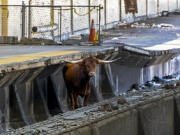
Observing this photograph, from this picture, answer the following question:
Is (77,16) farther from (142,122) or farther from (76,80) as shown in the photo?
(142,122)

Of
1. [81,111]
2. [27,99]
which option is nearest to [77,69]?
[27,99]

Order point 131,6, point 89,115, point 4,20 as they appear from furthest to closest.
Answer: point 131,6 → point 4,20 → point 89,115

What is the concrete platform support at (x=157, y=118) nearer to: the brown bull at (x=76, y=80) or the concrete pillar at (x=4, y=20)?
the brown bull at (x=76, y=80)

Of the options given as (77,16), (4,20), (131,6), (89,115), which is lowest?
(89,115)

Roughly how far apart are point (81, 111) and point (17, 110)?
544cm

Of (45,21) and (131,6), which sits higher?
(131,6)

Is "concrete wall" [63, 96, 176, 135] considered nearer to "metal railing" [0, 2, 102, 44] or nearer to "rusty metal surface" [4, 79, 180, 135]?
"rusty metal surface" [4, 79, 180, 135]

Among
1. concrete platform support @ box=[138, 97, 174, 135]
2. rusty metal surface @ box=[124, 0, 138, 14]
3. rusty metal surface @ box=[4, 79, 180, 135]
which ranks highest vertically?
rusty metal surface @ box=[124, 0, 138, 14]

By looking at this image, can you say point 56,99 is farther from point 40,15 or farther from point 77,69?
point 40,15

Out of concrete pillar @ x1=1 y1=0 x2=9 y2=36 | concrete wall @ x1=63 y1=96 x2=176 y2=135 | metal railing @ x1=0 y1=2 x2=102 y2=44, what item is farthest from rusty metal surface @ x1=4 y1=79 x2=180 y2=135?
concrete pillar @ x1=1 y1=0 x2=9 y2=36

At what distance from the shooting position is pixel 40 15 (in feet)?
77.4

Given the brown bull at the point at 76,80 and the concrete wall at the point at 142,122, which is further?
the brown bull at the point at 76,80

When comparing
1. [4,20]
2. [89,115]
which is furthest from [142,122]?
[4,20]

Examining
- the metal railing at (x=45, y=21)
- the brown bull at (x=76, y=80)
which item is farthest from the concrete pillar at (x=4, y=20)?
the brown bull at (x=76, y=80)
